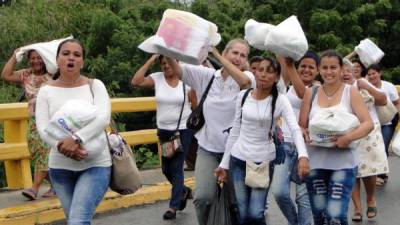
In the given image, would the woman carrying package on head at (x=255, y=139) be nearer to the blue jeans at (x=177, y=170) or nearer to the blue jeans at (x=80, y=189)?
the blue jeans at (x=80, y=189)

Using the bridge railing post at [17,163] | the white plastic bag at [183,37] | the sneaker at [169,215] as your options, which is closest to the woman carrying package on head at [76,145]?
the white plastic bag at [183,37]

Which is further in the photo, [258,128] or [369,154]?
[369,154]

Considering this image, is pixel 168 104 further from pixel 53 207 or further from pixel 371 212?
pixel 371 212

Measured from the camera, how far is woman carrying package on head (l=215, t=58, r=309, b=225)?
18.7 feet

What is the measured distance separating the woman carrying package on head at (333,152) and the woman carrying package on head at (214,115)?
1.98 ft

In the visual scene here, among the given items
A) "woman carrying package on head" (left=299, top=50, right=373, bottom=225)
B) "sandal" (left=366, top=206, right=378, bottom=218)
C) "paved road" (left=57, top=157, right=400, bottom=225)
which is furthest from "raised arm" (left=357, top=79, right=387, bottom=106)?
"woman carrying package on head" (left=299, top=50, right=373, bottom=225)

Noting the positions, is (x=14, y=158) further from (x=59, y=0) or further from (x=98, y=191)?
(x=59, y=0)

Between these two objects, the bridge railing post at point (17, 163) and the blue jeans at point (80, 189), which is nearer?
the blue jeans at point (80, 189)

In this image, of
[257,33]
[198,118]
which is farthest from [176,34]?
[198,118]

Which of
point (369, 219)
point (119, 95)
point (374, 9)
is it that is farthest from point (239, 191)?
point (374, 9)

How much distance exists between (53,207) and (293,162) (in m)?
2.58

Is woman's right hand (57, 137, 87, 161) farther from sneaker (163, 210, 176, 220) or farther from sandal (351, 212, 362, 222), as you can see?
sandal (351, 212, 362, 222)

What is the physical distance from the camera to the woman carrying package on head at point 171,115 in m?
7.79

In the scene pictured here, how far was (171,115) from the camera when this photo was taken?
7.84 m
